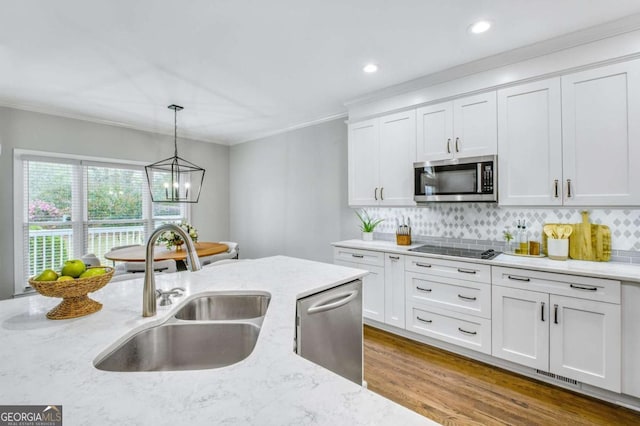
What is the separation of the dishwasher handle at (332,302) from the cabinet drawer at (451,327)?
1.36m

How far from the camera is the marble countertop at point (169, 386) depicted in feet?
2.06

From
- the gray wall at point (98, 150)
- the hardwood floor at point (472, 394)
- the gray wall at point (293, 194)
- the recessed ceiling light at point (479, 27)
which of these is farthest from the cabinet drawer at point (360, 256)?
the gray wall at point (98, 150)

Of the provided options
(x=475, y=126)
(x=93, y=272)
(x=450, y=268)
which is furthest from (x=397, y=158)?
(x=93, y=272)

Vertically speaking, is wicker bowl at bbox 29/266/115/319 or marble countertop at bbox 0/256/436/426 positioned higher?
wicker bowl at bbox 29/266/115/319

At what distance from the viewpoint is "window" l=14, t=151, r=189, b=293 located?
3709mm

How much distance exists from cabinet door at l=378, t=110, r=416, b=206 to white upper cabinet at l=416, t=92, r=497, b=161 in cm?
11

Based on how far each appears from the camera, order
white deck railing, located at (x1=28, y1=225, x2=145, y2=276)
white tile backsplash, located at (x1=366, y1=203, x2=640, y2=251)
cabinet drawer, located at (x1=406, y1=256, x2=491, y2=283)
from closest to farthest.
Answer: white tile backsplash, located at (x1=366, y1=203, x2=640, y2=251), cabinet drawer, located at (x1=406, y1=256, x2=491, y2=283), white deck railing, located at (x1=28, y1=225, x2=145, y2=276)

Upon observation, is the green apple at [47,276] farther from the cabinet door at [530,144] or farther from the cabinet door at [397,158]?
the cabinet door at [530,144]

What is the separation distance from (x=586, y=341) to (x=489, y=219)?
1223mm

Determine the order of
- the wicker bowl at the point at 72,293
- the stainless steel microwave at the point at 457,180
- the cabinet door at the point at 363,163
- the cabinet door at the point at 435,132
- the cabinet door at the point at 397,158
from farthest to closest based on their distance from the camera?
the cabinet door at the point at 363,163, the cabinet door at the point at 397,158, the cabinet door at the point at 435,132, the stainless steel microwave at the point at 457,180, the wicker bowl at the point at 72,293

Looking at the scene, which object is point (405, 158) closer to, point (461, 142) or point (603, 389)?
point (461, 142)

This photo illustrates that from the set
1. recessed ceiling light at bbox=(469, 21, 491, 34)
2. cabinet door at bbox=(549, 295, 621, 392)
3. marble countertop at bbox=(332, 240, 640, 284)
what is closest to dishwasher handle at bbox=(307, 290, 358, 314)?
marble countertop at bbox=(332, 240, 640, 284)

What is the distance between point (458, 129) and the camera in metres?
2.79

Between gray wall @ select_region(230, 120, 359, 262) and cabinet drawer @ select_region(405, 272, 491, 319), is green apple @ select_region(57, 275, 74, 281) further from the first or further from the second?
gray wall @ select_region(230, 120, 359, 262)
